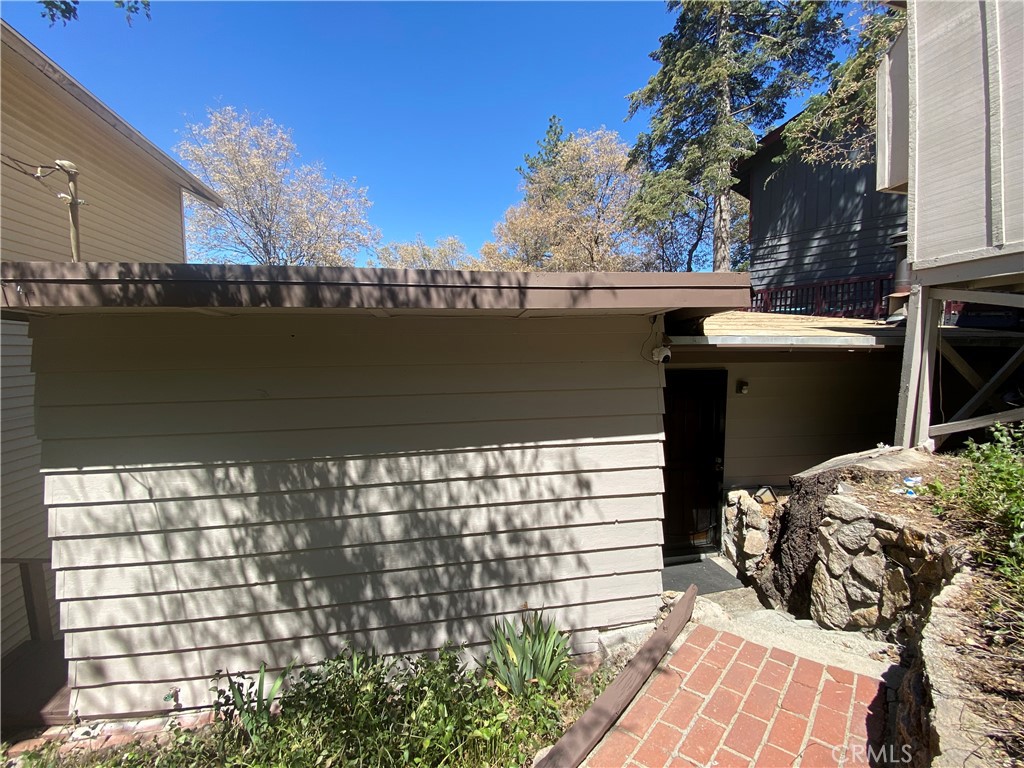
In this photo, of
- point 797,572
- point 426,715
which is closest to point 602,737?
point 426,715

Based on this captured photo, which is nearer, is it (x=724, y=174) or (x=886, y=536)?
(x=886, y=536)

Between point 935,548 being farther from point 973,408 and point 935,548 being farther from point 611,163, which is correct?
point 611,163

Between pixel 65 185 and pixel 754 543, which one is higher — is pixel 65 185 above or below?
above

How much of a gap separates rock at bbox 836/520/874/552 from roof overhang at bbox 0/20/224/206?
8.51m

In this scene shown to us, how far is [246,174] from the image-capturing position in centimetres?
1616

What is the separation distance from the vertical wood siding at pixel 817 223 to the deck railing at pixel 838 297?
47 cm

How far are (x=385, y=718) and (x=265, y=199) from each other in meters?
19.5

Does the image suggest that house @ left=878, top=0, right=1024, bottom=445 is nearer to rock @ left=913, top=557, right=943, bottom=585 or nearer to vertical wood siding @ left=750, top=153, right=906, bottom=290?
rock @ left=913, top=557, right=943, bottom=585

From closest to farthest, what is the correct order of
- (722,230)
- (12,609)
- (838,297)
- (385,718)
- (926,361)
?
(385,718) → (926,361) → (12,609) → (838,297) → (722,230)

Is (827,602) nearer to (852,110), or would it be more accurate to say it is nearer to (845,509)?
(845,509)

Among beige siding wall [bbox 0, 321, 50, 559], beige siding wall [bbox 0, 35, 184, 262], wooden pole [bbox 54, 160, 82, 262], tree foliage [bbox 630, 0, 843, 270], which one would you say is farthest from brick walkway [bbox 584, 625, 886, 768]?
tree foliage [bbox 630, 0, 843, 270]

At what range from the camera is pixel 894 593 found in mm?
2641

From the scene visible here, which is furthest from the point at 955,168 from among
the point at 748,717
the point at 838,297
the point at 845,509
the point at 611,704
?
the point at 838,297

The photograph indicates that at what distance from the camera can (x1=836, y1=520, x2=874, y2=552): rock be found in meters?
2.84
